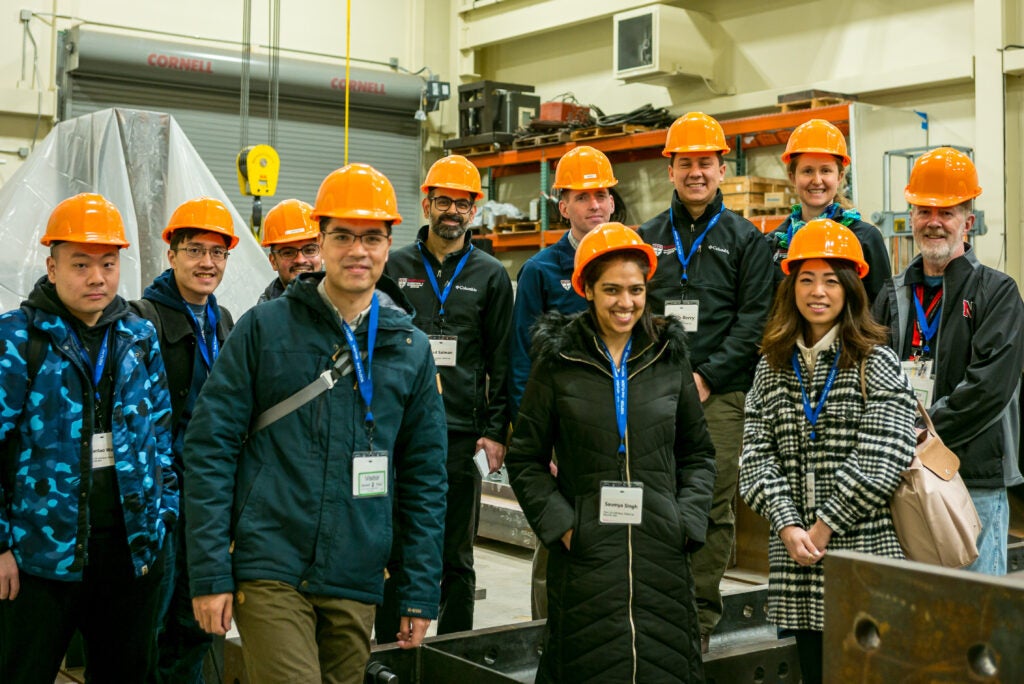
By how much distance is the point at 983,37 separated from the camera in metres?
8.52

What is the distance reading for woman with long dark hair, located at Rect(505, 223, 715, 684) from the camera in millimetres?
2914

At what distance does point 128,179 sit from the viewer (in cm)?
641

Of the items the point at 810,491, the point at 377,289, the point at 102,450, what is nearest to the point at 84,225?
Answer: the point at 102,450

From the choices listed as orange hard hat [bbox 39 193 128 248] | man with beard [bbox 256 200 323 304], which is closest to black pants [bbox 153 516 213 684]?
orange hard hat [bbox 39 193 128 248]

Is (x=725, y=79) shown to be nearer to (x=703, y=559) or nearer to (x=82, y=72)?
(x=82, y=72)

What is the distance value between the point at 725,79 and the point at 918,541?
8.52 meters

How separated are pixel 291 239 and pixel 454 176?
29.0 inches

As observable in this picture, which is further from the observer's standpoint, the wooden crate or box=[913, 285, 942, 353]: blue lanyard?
the wooden crate

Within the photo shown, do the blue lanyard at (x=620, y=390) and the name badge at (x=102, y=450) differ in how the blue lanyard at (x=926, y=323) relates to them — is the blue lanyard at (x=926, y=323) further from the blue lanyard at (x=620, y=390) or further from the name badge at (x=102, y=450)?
the name badge at (x=102, y=450)

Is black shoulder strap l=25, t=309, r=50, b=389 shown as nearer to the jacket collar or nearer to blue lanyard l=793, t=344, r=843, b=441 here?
blue lanyard l=793, t=344, r=843, b=441

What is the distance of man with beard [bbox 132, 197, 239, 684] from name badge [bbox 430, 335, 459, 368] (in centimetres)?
82

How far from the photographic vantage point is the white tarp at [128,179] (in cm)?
634

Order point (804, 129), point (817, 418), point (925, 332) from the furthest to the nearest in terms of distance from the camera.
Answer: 1. point (804, 129)
2. point (925, 332)
3. point (817, 418)

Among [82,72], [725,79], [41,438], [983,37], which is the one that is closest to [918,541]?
[41,438]
